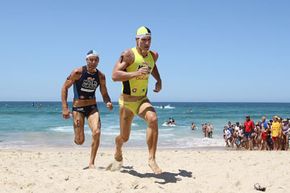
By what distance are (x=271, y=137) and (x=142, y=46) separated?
12.3m

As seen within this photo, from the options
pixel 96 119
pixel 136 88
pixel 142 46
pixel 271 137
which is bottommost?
pixel 271 137

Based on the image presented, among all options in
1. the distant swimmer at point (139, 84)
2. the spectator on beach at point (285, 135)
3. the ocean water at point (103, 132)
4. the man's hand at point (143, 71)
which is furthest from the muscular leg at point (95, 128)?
the ocean water at point (103, 132)

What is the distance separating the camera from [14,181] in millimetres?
6363

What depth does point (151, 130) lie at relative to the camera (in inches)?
259

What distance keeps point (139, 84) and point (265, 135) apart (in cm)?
1219

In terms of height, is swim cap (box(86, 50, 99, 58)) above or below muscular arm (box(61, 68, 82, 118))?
above

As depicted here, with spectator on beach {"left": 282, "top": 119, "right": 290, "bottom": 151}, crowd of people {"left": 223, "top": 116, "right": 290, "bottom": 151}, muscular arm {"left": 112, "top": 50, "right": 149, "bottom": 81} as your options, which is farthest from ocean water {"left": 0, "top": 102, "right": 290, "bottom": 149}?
muscular arm {"left": 112, "top": 50, "right": 149, "bottom": 81}

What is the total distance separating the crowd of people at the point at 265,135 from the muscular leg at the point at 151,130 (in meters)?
11.4

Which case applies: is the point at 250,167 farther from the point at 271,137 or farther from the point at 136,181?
the point at 271,137

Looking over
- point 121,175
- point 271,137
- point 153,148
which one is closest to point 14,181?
point 121,175

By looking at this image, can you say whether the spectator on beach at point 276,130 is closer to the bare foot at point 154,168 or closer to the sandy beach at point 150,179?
the sandy beach at point 150,179

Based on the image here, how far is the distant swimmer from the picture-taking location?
6.52m

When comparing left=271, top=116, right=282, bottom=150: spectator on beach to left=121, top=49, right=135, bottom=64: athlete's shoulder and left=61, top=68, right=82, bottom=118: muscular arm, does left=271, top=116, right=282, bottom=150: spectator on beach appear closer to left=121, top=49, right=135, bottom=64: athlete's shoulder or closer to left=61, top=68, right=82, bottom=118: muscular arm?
left=61, top=68, right=82, bottom=118: muscular arm

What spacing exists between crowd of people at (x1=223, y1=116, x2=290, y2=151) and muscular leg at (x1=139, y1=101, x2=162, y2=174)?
11.4 metres
